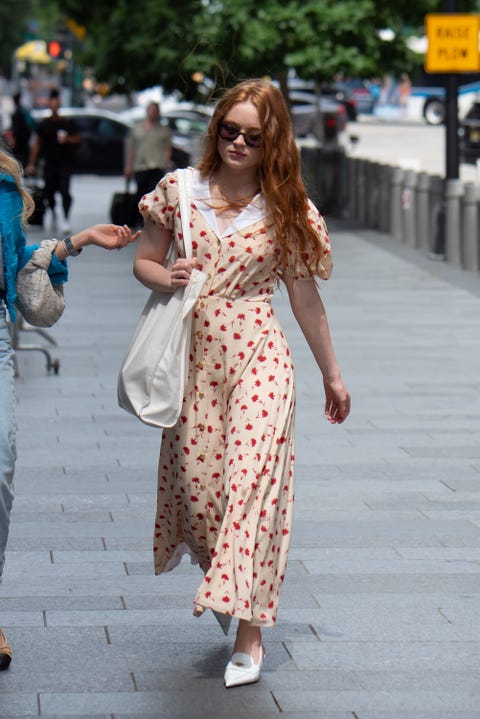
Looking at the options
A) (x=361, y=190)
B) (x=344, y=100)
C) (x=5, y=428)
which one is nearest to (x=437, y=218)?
(x=361, y=190)

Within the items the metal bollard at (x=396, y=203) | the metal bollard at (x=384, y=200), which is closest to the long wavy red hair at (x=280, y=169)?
the metal bollard at (x=396, y=203)

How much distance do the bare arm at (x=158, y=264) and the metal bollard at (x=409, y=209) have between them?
560 inches

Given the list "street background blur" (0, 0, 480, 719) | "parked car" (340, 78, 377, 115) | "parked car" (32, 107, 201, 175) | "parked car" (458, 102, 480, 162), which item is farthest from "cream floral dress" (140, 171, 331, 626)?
"parked car" (340, 78, 377, 115)

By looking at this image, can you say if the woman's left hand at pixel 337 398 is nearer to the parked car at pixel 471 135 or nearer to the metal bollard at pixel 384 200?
the metal bollard at pixel 384 200

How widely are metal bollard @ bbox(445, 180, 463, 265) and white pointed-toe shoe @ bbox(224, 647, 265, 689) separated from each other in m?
12.5

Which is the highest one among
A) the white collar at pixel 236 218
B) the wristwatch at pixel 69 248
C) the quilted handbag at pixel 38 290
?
the white collar at pixel 236 218

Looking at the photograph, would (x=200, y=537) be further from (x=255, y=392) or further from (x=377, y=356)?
(x=377, y=356)

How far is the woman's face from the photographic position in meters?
4.37

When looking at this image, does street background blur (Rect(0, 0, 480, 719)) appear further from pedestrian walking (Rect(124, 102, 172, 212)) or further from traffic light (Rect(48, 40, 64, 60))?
traffic light (Rect(48, 40, 64, 60))

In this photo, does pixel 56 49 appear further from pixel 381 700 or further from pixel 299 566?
pixel 381 700

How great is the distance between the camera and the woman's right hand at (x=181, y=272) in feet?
14.4

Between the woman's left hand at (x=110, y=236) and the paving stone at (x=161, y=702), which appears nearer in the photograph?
the paving stone at (x=161, y=702)

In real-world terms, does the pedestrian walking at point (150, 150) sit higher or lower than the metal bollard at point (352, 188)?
higher

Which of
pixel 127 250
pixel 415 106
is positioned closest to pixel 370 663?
pixel 127 250
